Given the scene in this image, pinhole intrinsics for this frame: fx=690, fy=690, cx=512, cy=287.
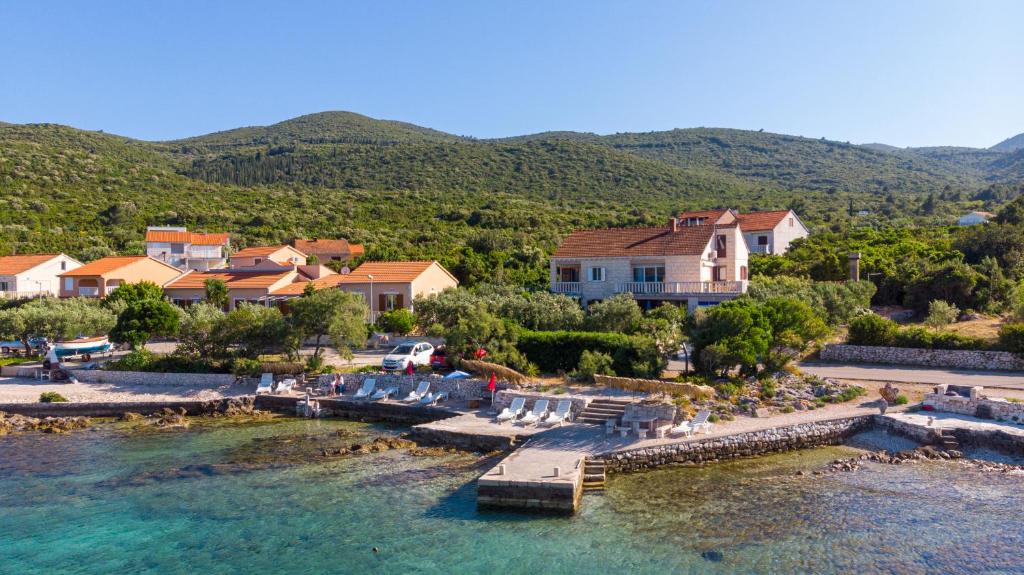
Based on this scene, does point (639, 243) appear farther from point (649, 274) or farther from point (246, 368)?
point (246, 368)

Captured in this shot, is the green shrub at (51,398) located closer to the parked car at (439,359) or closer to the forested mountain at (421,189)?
the parked car at (439,359)

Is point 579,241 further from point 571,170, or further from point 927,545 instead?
point 571,170

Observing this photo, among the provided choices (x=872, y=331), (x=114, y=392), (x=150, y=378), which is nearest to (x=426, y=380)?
(x=150, y=378)

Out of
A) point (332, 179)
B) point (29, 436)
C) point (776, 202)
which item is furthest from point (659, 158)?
point (29, 436)

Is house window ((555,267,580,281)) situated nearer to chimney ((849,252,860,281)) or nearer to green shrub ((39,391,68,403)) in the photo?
chimney ((849,252,860,281))

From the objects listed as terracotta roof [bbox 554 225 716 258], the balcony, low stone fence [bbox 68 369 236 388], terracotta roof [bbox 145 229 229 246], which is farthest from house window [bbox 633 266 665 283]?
terracotta roof [bbox 145 229 229 246]
